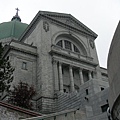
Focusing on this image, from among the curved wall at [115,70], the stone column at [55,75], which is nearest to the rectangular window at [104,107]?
the stone column at [55,75]

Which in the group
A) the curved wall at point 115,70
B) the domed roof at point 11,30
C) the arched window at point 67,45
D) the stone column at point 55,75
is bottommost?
the curved wall at point 115,70

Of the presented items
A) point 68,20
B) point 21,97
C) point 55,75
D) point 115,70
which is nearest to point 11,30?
point 68,20

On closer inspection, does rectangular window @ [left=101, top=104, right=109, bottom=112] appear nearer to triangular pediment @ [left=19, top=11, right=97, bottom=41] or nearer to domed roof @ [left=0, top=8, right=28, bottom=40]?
triangular pediment @ [left=19, top=11, right=97, bottom=41]

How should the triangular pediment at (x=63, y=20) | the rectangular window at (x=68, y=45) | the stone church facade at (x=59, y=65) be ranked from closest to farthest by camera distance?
the stone church facade at (x=59, y=65) → the triangular pediment at (x=63, y=20) → the rectangular window at (x=68, y=45)

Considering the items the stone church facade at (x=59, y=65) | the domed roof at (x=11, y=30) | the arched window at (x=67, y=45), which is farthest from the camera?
the domed roof at (x=11, y=30)

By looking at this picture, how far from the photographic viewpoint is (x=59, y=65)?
30000mm

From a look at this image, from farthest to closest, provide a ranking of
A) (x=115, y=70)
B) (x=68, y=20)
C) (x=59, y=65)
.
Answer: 1. (x=68, y=20)
2. (x=59, y=65)
3. (x=115, y=70)

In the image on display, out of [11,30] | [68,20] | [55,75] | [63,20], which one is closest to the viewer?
[55,75]

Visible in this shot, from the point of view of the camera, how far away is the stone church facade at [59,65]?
Result: 21.8m

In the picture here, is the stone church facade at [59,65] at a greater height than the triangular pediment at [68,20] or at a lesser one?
lesser

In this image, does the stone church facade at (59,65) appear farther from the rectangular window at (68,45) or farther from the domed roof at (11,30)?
the domed roof at (11,30)

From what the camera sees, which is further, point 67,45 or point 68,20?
point 68,20

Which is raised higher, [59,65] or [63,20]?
[63,20]

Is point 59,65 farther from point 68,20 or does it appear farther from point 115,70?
point 115,70
